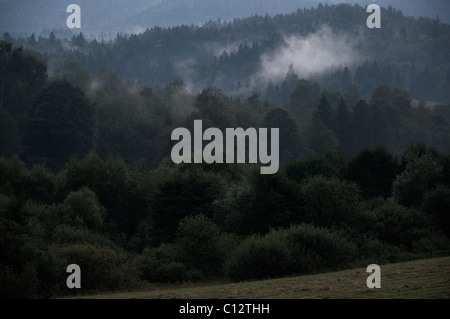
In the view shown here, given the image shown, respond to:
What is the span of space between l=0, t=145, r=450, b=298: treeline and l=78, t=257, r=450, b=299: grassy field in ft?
21.9

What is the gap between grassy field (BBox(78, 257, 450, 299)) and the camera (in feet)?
68.7

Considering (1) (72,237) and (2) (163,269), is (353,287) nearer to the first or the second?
(2) (163,269)

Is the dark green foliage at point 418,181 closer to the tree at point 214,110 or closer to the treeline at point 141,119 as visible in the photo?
the treeline at point 141,119

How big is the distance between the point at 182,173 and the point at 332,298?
30168 mm

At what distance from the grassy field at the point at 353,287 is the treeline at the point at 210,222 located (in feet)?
21.9

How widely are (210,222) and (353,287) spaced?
1858cm

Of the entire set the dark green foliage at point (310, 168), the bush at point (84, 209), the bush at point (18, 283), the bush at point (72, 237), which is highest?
the dark green foliage at point (310, 168)

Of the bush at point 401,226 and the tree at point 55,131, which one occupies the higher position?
the tree at point 55,131

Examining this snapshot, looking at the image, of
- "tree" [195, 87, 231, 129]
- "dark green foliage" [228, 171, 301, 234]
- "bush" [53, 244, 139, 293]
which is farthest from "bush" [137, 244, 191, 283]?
"tree" [195, 87, 231, 129]

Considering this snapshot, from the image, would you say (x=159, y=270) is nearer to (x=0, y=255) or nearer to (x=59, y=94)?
(x=0, y=255)

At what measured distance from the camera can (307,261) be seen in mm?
33719

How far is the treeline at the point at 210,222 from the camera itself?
32.0 meters

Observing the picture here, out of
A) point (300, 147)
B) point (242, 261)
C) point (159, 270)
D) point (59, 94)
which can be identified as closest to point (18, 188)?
point (159, 270)

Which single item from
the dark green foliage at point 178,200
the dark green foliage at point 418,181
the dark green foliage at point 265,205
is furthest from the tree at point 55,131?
the dark green foliage at point 418,181
